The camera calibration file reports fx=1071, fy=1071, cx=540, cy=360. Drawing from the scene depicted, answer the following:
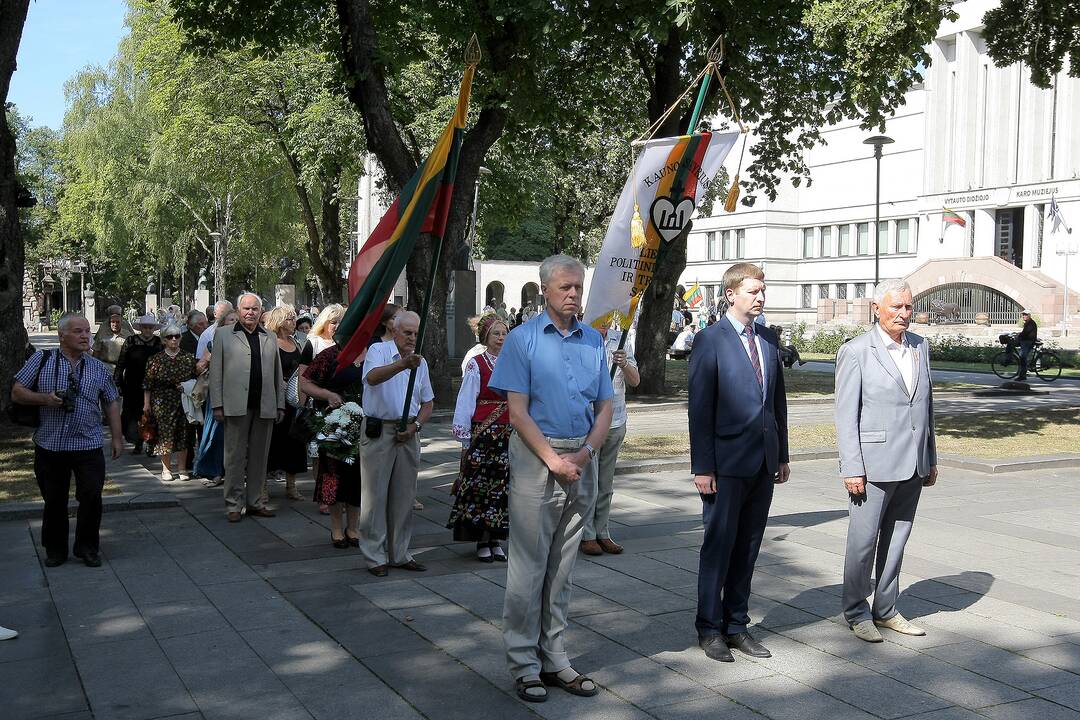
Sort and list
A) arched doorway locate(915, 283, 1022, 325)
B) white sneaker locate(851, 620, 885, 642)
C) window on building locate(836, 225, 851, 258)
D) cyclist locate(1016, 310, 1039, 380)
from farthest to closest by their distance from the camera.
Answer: window on building locate(836, 225, 851, 258) < arched doorway locate(915, 283, 1022, 325) < cyclist locate(1016, 310, 1039, 380) < white sneaker locate(851, 620, 885, 642)

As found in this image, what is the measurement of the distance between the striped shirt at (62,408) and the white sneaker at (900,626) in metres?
5.63

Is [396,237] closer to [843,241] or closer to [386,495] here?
[386,495]

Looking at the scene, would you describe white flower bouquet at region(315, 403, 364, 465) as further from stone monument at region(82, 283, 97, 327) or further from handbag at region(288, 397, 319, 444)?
stone monument at region(82, 283, 97, 327)

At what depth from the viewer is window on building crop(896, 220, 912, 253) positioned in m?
62.4

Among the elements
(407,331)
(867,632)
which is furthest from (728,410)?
(407,331)

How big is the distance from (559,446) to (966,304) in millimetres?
50826

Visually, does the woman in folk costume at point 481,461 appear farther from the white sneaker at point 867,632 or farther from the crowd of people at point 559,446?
the white sneaker at point 867,632

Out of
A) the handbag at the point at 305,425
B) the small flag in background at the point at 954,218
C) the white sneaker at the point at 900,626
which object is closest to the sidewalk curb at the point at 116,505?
the handbag at the point at 305,425

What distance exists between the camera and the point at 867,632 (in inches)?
232

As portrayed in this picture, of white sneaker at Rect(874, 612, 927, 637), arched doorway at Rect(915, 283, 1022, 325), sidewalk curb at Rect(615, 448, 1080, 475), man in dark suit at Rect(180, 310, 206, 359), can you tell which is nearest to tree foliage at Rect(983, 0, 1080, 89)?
sidewalk curb at Rect(615, 448, 1080, 475)

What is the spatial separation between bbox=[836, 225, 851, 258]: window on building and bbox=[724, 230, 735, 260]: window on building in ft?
26.9

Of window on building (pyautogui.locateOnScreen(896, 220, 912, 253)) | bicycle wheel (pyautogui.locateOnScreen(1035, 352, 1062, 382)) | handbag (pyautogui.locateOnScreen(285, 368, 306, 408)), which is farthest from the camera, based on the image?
window on building (pyautogui.locateOnScreen(896, 220, 912, 253))

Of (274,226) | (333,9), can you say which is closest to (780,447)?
(333,9)

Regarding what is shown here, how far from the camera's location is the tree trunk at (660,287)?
20.1m
